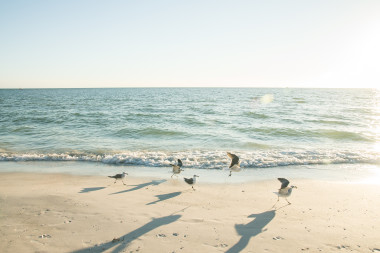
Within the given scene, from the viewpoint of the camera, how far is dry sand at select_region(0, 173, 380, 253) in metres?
4.89

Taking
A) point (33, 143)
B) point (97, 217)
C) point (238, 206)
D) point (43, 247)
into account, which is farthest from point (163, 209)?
point (33, 143)

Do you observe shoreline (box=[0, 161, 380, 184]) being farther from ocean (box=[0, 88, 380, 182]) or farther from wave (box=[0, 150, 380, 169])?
wave (box=[0, 150, 380, 169])

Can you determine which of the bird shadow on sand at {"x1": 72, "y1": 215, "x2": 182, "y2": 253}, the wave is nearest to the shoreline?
the wave

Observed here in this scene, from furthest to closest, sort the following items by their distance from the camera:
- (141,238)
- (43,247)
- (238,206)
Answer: (238,206), (141,238), (43,247)

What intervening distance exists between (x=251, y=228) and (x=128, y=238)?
278 centimetres

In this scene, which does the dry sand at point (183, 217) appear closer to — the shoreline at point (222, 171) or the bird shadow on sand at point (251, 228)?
the bird shadow on sand at point (251, 228)

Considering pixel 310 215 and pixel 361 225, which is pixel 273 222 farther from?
pixel 361 225

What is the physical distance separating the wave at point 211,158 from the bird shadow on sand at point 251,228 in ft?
14.4

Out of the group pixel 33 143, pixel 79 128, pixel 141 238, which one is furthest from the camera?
pixel 79 128

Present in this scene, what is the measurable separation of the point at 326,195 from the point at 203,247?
4828 millimetres

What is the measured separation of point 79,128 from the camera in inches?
782

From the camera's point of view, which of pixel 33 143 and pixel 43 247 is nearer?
pixel 43 247

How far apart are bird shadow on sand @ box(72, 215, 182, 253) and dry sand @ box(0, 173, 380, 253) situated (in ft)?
0.07

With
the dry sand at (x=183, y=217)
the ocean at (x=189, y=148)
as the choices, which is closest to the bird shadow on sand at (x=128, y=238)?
the dry sand at (x=183, y=217)
